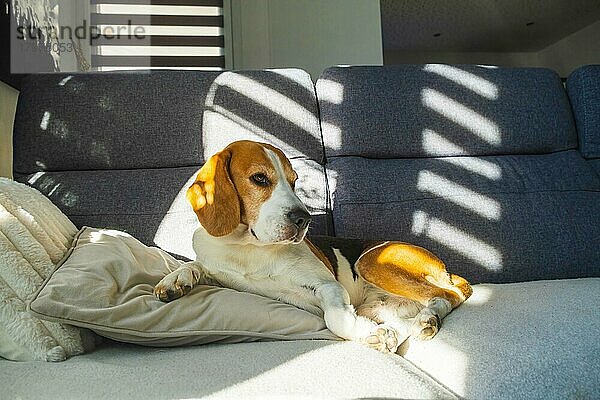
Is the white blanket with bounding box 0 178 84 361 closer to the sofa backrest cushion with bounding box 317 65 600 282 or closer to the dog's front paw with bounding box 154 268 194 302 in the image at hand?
the dog's front paw with bounding box 154 268 194 302

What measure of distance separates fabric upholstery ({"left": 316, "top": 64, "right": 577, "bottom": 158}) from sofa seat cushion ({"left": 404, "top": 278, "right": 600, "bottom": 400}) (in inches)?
32.8

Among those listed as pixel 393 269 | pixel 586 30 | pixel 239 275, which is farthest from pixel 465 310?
pixel 586 30

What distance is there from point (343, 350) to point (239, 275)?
431mm

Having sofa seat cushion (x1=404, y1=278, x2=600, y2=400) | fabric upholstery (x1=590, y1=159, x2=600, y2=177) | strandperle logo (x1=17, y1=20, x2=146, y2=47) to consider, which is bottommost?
sofa seat cushion (x1=404, y1=278, x2=600, y2=400)

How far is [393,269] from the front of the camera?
5.97 feet

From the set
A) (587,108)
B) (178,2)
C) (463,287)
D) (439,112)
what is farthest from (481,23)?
(463,287)

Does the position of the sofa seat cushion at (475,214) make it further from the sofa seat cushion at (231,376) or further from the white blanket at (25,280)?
the white blanket at (25,280)

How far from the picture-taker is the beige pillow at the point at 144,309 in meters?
1.36

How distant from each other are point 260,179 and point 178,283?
338 millimetres

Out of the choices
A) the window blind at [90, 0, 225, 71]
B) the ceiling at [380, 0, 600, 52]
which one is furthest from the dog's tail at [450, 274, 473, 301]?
the ceiling at [380, 0, 600, 52]

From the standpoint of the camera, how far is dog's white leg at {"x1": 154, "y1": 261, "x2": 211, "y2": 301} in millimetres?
1522

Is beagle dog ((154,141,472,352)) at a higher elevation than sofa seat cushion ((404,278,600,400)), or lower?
higher

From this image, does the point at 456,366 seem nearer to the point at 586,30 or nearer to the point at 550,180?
the point at 550,180

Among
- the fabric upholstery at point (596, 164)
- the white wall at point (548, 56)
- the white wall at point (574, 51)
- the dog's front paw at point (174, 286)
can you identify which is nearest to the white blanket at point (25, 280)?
the dog's front paw at point (174, 286)
